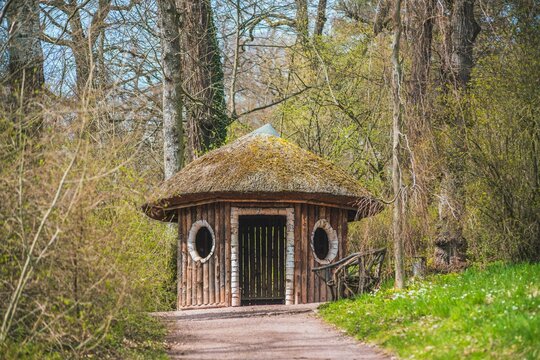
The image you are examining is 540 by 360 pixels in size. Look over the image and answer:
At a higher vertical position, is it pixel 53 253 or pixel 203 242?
pixel 203 242

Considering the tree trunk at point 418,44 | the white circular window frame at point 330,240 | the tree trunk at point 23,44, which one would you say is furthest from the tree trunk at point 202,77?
the tree trunk at point 23,44

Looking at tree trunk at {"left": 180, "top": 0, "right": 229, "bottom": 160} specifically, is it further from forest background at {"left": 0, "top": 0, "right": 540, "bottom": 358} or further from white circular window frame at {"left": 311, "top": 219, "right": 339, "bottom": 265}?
white circular window frame at {"left": 311, "top": 219, "right": 339, "bottom": 265}

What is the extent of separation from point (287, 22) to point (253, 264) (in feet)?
25.1

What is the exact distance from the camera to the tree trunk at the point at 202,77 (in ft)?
61.9

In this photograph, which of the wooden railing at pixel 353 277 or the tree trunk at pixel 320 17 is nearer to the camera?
the wooden railing at pixel 353 277

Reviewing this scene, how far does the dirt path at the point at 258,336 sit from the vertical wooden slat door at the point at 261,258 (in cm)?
498

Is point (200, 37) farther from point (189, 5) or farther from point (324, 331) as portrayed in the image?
point (324, 331)

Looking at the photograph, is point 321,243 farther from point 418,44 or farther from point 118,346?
point 118,346

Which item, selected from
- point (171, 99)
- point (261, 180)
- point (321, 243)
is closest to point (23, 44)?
point (261, 180)

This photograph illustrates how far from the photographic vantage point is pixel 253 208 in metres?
14.5

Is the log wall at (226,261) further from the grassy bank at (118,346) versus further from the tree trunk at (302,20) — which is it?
the tree trunk at (302,20)

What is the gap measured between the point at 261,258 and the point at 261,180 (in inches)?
202

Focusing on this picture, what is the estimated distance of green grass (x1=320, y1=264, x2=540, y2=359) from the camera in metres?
7.07

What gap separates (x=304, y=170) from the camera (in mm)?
14602
